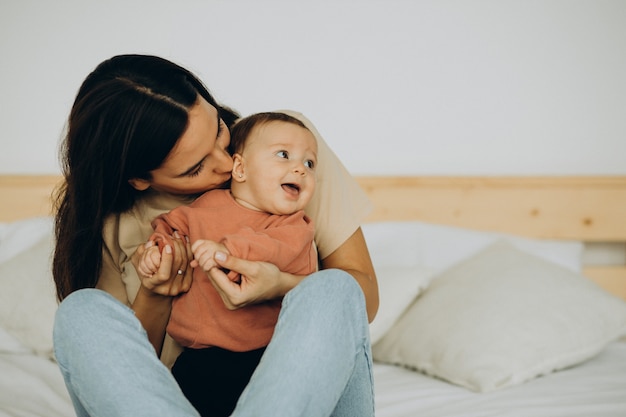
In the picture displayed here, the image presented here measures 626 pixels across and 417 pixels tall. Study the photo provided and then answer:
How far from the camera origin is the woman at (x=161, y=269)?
2.88ft

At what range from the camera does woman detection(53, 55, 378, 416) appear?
2.88 feet

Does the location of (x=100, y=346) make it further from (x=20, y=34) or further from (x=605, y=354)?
(x=20, y=34)

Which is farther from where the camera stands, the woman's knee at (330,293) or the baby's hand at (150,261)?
the baby's hand at (150,261)

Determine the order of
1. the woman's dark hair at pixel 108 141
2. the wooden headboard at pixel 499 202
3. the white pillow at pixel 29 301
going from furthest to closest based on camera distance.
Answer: the wooden headboard at pixel 499 202 → the white pillow at pixel 29 301 → the woman's dark hair at pixel 108 141

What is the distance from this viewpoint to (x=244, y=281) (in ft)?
3.22

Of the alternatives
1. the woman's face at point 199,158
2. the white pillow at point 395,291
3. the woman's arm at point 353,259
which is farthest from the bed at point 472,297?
the woman's face at point 199,158

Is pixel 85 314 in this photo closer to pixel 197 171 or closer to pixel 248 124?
pixel 197 171

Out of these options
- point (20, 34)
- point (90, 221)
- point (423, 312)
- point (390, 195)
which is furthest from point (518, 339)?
point (20, 34)

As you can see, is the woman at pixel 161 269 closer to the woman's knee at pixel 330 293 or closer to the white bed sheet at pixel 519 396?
the woman's knee at pixel 330 293

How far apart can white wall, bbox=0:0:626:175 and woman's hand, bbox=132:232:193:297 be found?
130 centimetres

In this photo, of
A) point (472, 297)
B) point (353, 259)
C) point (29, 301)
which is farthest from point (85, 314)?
point (472, 297)

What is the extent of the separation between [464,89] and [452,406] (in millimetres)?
1295

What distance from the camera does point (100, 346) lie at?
916mm

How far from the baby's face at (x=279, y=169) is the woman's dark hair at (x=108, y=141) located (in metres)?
0.14
